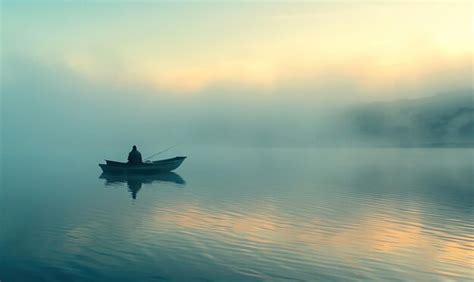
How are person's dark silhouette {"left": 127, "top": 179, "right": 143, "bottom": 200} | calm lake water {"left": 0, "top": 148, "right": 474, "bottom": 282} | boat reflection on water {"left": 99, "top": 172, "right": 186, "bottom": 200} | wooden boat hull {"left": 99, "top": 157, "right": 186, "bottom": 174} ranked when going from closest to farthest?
calm lake water {"left": 0, "top": 148, "right": 474, "bottom": 282}
person's dark silhouette {"left": 127, "top": 179, "right": 143, "bottom": 200}
boat reflection on water {"left": 99, "top": 172, "right": 186, "bottom": 200}
wooden boat hull {"left": 99, "top": 157, "right": 186, "bottom": 174}

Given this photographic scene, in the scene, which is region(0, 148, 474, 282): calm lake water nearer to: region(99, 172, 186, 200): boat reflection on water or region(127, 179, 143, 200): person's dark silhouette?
region(127, 179, 143, 200): person's dark silhouette

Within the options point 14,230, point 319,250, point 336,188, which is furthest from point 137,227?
point 336,188

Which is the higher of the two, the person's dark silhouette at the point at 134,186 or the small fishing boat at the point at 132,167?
the small fishing boat at the point at 132,167

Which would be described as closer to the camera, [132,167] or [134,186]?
[134,186]

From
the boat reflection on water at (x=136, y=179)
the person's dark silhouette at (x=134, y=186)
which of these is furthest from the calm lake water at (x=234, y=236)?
the boat reflection on water at (x=136, y=179)

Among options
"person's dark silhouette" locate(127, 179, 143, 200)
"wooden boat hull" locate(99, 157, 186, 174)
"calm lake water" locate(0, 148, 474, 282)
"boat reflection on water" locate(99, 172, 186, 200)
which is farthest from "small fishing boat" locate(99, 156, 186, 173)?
"calm lake water" locate(0, 148, 474, 282)

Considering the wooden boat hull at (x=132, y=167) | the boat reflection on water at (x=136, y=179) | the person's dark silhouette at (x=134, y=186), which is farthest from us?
the wooden boat hull at (x=132, y=167)

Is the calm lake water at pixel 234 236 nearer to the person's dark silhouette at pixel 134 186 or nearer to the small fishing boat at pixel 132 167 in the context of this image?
the person's dark silhouette at pixel 134 186

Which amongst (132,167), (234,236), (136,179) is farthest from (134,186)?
(234,236)

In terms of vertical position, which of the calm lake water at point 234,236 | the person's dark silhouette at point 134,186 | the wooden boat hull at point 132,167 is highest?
the wooden boat hull at point 132,167

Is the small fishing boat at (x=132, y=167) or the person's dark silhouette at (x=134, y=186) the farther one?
the small fishing boat at (x=132, y=167)

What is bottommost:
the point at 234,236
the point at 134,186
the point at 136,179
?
the point at 234,236

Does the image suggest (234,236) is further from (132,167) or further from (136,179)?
(136,179)

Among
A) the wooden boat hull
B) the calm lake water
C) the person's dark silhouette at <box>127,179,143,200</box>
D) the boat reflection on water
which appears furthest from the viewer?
the wooden boat hull
